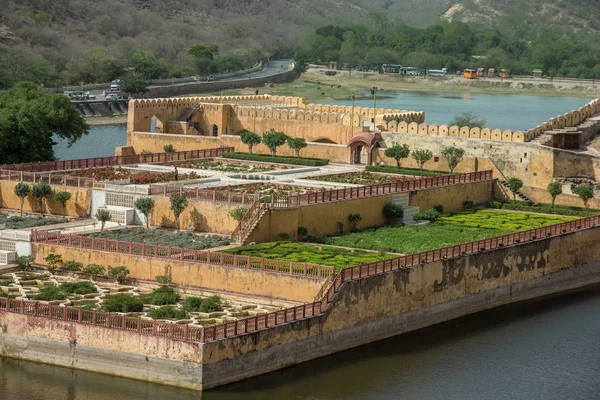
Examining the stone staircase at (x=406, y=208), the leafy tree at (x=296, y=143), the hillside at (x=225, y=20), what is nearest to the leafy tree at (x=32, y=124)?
the leafy tree at (x=296, y=143)

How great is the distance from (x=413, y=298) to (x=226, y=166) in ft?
→ 45.1

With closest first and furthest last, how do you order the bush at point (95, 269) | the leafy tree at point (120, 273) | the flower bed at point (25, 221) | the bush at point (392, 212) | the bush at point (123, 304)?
1. the bush at point (123, 304)
2. the leafy tree at point (120, 273)
3. the bush at point (95, 269)
4. the flower bed at point (25, 221)
5. the bush at point (392, 212)

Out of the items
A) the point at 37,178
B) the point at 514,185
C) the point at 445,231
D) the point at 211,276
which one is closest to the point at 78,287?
the point at 211,276

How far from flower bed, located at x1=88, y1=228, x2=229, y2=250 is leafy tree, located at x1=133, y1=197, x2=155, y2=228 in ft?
2.70

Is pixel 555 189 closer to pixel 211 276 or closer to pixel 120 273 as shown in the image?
pixel 211 276

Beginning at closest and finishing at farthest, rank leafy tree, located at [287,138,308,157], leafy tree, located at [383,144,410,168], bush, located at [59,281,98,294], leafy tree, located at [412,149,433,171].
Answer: bush, located at [59,281,98,294], leafy tree, located at [412,149,433,171], leafy tree, located at [383,144,410,168], leafy tree, located at [287,138,308,157]

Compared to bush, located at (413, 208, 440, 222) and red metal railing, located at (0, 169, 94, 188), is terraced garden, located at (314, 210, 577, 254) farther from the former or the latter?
red metal railing, located at (0, 169, 94, 188)

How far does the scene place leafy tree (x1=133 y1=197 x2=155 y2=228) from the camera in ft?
118

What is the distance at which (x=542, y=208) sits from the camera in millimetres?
41938

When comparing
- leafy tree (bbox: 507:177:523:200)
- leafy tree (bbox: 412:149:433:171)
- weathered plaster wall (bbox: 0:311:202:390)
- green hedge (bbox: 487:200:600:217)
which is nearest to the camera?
weathered plaster wall (bbox: 0:311:202:390)

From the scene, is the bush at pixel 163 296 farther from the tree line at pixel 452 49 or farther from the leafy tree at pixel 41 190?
the tree line at pixel 452 49

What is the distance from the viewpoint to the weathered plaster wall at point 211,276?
3009cm

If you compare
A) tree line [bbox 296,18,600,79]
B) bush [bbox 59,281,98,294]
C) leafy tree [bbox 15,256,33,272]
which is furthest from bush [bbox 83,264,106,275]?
tree line [bbox 296,18,600,79]

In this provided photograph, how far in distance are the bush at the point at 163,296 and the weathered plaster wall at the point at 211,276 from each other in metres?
0.74
